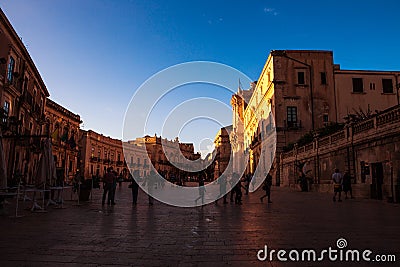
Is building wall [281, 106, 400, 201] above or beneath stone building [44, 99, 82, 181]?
beneath

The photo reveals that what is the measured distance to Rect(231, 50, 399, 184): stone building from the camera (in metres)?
33.7

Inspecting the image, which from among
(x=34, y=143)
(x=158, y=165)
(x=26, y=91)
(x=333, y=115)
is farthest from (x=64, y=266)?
(x=158, y=165)

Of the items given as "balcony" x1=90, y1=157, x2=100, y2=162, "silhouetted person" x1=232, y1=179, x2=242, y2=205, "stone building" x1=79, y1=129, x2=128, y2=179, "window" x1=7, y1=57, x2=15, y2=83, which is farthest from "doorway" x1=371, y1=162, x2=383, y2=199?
"balcony" x1=90, y1=157, x2=100, y2=162

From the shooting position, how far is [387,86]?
34.0 metres

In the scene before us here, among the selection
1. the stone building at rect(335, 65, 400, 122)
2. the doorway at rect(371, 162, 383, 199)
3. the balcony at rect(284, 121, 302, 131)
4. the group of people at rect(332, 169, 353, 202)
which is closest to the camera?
the group of people at rect(332, 169, 353, 202)

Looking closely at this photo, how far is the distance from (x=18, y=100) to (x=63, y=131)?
19.9 m

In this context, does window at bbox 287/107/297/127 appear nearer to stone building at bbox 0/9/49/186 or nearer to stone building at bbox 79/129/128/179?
stone building at bbox 0/9/49/186

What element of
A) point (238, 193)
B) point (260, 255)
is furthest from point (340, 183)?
point (260, 255)

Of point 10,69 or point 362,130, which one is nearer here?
point 362,130

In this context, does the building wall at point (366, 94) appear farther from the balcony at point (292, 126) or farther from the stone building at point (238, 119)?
the stone building at point (238, 119)

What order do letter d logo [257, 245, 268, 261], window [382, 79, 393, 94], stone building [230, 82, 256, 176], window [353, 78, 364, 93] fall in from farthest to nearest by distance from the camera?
stone building [230, 82, 256, 176]
window [353, 78, 364, 93]
window [382, 79, 393, 94]
letter d logo [257, 245, 268, 261]

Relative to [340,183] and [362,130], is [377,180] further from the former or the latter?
[362,130]

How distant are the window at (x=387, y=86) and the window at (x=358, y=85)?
7.24 ft

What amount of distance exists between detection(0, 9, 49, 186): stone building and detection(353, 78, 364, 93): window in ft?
100
